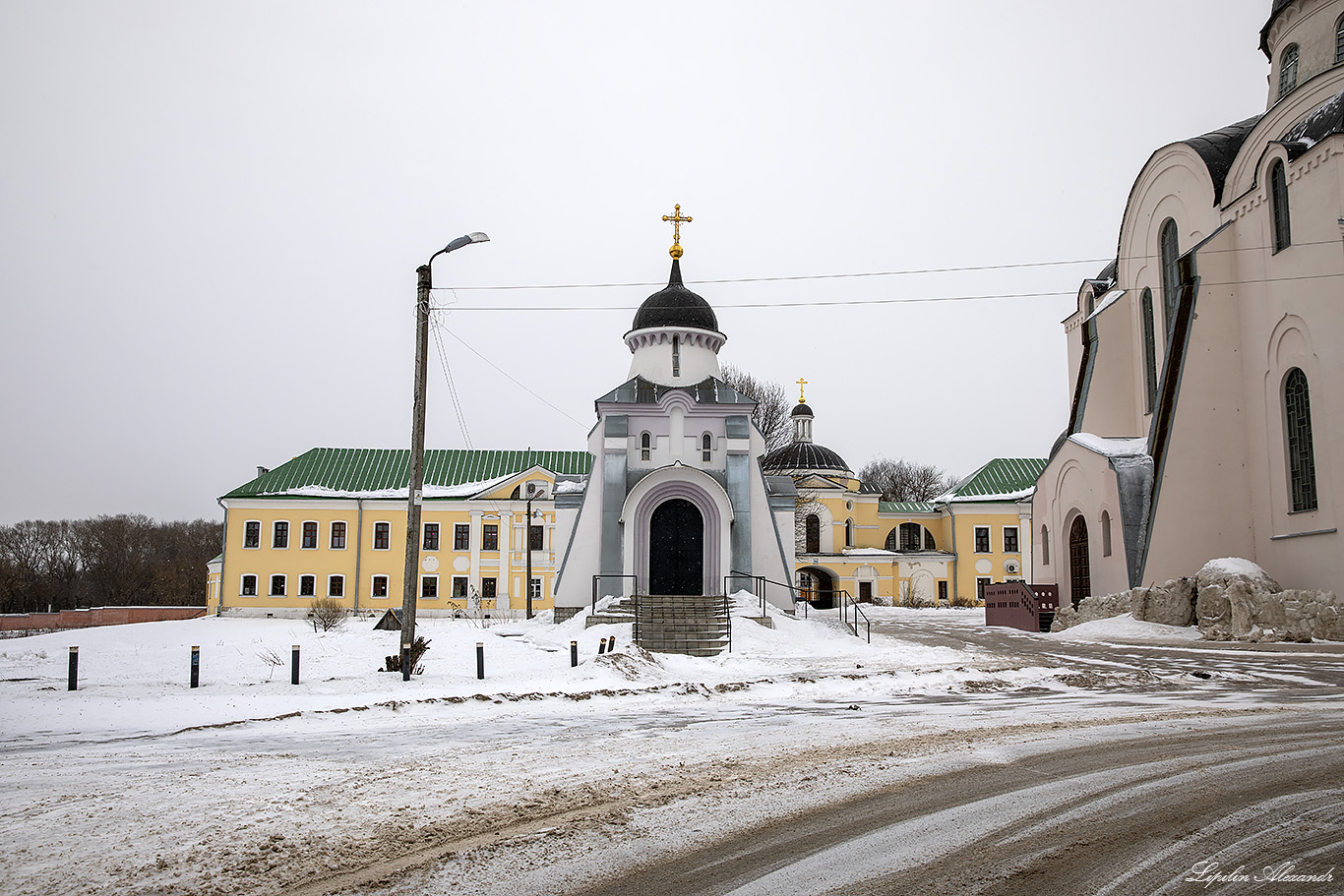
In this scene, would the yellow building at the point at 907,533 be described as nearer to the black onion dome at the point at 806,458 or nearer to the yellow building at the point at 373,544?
the black onion dome at the point at 806,458

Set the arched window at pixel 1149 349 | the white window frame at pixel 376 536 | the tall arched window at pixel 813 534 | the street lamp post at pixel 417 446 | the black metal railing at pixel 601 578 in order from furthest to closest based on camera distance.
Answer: the tall arched window at pixel 813 534, the white window frame at pixel 376 536, the arched window at pixel 1149 349, the black metal railing at pixel 601 578, the street lamp post at pixel 417 446

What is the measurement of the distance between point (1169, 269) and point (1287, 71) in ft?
21.2

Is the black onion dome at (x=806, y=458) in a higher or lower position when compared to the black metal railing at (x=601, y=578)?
higher

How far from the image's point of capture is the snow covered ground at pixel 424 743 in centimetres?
519

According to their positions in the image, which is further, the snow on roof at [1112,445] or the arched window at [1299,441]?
the snow on roof at [1112,445]

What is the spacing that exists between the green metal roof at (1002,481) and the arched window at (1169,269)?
1087 inches

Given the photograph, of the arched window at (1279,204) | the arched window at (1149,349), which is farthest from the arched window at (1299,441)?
the arched window at (1149,349)

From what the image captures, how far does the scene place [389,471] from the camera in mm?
46781

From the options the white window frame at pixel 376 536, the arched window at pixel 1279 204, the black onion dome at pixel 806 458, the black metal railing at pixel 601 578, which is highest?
the arched window at pixel 1279 204

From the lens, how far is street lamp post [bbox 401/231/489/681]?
14.5 meters

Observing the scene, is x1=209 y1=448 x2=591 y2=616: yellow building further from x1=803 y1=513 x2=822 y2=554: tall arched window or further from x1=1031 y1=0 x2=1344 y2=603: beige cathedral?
x1=1031 y1=0 x2=1344 y2=603: beige cathedral

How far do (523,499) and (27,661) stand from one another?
2924cm

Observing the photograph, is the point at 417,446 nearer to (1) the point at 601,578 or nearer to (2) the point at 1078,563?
(1) the point at 601,578

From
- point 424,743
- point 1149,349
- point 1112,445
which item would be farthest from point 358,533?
point 424,743
